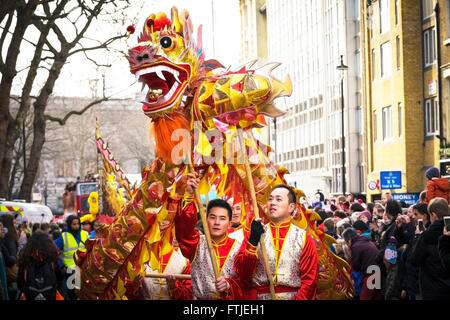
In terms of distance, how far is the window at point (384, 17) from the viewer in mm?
39656

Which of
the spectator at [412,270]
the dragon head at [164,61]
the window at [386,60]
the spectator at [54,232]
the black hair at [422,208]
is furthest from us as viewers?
the window at [386,60]

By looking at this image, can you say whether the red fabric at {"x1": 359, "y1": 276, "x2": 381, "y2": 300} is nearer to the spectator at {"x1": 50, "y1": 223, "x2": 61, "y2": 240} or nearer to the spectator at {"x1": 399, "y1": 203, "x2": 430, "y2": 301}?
the spectator at {"x1": 399, "y1": 203, "x2": 430, "y2": 301}

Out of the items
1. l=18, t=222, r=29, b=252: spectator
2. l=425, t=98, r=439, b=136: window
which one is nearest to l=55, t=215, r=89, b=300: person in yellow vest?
l=18, t=222, r=29, b=252: spectator

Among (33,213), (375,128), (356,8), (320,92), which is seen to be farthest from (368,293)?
(320,92)

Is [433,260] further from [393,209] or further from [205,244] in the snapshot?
[393,209]

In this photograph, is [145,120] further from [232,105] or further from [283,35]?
[283,35]

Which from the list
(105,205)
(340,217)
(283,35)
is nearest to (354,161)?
(283,35)

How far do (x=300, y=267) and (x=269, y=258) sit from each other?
0.28 meters

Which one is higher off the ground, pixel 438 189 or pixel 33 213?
pixel 438 189

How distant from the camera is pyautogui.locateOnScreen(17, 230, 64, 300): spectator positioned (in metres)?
12.4

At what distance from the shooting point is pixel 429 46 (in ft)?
120

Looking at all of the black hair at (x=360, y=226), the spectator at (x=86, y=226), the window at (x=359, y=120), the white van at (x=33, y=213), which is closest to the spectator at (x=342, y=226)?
the black hair at (x=360, y=226)

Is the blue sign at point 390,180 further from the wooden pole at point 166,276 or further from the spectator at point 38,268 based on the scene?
the wooden pole at point 166,276

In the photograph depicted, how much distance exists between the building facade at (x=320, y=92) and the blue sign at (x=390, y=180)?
13152 mm
